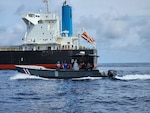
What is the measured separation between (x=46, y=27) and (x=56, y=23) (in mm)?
2328

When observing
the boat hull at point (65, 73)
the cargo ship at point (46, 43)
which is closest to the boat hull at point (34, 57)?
the cargo ship at point (46, 43)

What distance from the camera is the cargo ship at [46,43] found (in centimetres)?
6706

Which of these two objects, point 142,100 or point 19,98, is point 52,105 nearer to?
point 19,98

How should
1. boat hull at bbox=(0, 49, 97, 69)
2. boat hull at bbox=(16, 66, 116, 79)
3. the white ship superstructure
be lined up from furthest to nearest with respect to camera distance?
the white ship superstructure
boat hull at bbox=(0, 49, 97, 69)
boat hull at bbox=(16, 66, 116, 79)

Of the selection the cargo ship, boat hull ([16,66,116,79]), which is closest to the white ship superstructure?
the cargo ship

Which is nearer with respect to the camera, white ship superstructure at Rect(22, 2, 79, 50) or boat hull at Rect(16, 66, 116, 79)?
boat hull at Rect(16, 66, 116, 79)

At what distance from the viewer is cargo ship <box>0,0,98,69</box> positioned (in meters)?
67.1

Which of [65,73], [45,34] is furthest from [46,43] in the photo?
[65,73]

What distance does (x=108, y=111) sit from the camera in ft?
60.0

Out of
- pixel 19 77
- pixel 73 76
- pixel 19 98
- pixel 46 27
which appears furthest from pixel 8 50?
pixel 19 98

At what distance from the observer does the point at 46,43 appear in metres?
69.8

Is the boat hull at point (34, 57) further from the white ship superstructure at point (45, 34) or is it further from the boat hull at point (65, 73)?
the boat hull at point (65, 73)

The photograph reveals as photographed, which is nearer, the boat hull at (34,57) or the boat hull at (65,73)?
the boat hull at (65,73)

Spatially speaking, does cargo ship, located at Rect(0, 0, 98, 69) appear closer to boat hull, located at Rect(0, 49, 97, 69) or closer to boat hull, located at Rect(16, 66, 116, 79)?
boat hull, located at Rect(0, 49, 97, 69)
